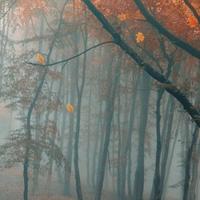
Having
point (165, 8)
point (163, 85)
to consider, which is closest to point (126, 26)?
point (165, 8)

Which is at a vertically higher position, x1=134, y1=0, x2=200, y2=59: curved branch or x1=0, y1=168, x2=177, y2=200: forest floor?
x1=134, y1=0, x2=200, y2=59: curved branch

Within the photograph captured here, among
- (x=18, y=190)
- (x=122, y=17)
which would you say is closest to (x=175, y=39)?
(x=122, y=17)

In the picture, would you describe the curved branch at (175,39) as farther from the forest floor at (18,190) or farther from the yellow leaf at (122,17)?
the forest floor at (18,190)

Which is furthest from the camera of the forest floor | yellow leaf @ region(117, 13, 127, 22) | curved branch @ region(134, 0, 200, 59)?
the forest floor

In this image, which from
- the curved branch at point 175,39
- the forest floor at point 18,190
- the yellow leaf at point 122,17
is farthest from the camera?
the forest floor at point 18,190

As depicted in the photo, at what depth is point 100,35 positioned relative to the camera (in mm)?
20953

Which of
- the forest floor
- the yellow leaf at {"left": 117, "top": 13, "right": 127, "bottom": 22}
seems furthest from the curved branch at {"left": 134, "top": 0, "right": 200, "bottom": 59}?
the forest floor

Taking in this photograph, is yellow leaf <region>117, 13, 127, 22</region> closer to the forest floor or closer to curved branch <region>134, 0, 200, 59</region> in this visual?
curved branch <region>134, 0, 200, 59</region>

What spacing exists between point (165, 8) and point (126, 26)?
113 inches

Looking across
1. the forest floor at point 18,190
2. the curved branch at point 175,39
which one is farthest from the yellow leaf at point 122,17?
the forest floor at point 18,190

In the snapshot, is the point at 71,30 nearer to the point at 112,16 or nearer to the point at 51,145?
the point at 112,16

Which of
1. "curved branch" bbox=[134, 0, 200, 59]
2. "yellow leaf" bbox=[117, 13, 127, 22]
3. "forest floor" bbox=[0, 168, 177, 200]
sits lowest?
"forest floor" bbox=[0, 168, 177, 200]

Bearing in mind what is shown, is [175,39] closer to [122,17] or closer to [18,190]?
[122,17]

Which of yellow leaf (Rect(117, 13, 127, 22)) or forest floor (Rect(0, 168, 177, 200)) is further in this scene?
forest floor (Rect(0, 168, 177, 200))
